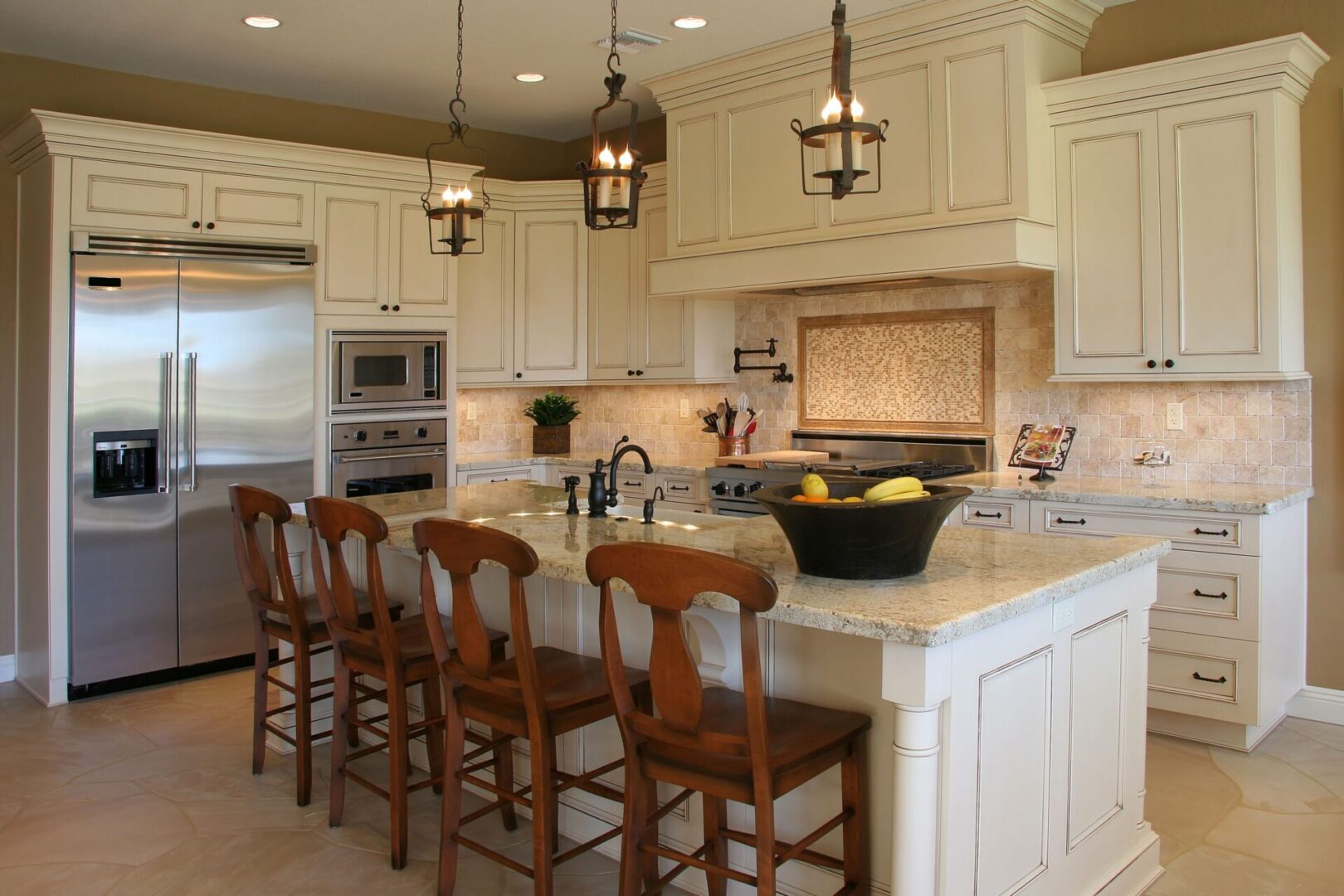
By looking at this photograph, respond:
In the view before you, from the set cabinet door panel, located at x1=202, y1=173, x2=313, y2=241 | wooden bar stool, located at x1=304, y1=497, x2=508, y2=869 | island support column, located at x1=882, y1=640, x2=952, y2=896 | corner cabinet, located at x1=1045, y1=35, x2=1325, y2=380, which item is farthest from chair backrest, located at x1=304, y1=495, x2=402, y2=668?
corner cabinet, located at x1=1045, y1=35, x2=1325, y2=380

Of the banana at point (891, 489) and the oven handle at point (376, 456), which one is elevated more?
the oven handle at point (376, 456)

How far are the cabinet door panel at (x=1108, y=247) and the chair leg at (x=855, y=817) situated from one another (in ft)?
8.15

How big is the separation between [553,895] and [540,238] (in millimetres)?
4079

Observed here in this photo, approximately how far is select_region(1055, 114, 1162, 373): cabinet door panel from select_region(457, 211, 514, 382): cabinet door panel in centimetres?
302

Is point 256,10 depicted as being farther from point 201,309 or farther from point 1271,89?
point 1271,89

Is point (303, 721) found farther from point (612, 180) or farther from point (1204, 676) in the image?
point (1204, 676)

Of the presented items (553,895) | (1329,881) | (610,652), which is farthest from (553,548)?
(1329,881)

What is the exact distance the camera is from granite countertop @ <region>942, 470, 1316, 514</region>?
12.0 ft

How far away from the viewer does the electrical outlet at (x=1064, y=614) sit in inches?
91.9

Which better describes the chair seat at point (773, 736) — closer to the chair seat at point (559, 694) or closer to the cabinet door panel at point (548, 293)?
the chair seat at point (559, 694)

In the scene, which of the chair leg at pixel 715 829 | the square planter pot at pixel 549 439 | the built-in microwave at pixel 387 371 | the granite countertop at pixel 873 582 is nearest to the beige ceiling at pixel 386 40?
the built-in microwave at pixel 387 371

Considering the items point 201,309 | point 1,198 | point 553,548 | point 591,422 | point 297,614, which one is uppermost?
point 1,198

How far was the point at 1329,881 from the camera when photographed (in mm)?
2818

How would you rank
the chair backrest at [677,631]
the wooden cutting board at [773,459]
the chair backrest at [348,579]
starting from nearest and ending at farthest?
the chair backrest at [677,631]
the chair backrest at [348,579]
the wooden cutting board at [773,459]
